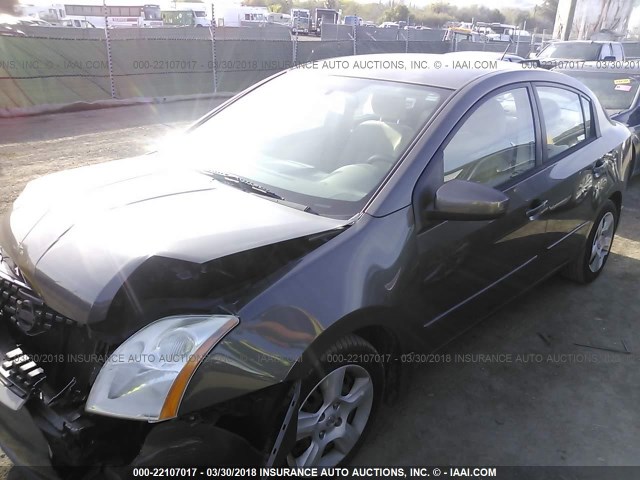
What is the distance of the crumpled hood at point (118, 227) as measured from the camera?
1.87 m

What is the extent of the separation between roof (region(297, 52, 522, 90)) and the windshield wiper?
40.9 inches

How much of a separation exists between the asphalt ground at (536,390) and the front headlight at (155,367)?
3.85 feet

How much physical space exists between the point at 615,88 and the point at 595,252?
172 inches

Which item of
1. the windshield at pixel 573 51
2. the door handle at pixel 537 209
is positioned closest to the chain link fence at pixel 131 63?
the windshield at pixel 573 51

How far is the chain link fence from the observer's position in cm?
1082

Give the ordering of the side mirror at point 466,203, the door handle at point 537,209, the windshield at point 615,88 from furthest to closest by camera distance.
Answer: the windshield at point 615,88 < the door handle at point 537,209 < the side mirror at point 466,203

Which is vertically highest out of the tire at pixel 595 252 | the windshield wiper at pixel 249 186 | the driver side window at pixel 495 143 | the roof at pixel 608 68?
the driver side window at pixel 495 143

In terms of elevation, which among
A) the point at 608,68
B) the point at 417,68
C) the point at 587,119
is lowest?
the point at 608,68

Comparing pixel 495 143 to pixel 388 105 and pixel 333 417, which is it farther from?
pixel 333 417

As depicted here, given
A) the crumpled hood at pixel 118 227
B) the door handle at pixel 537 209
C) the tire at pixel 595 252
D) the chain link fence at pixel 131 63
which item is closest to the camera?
the crumpled hood at pixel 118 227

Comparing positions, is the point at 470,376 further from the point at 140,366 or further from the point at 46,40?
the point at 46,40

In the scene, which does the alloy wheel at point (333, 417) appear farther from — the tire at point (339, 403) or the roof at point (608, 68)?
the roof at point (608, 68)

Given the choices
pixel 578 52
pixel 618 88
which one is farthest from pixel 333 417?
pixel 578 52

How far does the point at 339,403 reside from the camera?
2264 mm
